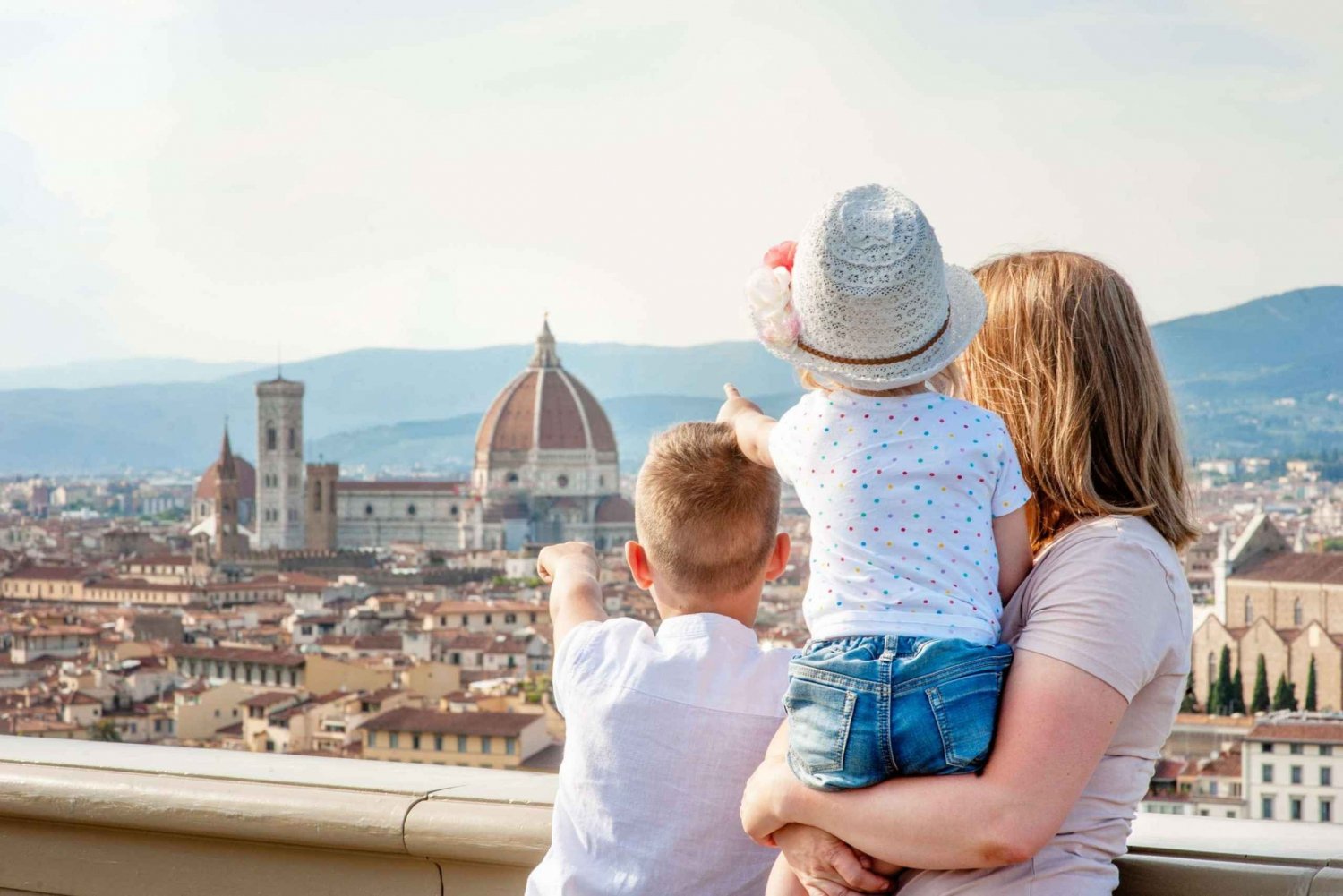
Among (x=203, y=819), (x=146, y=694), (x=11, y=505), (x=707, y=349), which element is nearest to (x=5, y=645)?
(x=146, y=694)

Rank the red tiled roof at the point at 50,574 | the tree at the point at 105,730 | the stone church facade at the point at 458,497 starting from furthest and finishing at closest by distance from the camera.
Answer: the stone church facade at the point at 458,497
the red tiled roof at the point at 50,574
the tree at the point at 105,730

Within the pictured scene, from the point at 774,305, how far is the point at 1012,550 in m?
0.18

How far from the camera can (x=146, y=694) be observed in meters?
19.1

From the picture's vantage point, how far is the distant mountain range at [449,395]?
32.4m

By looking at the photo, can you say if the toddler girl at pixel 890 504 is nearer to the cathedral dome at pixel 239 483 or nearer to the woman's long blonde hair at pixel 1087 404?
the woman's long blonde hair at pixel 1087 404

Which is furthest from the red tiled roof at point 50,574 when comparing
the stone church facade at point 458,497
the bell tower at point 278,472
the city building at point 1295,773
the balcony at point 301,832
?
the balcony at point 301,832

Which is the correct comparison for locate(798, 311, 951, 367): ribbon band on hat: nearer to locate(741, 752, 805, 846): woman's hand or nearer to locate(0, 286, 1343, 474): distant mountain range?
locate(741, 752, 805, 846): woman's hand

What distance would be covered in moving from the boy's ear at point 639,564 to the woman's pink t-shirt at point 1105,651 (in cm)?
22

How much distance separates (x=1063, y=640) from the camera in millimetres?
772

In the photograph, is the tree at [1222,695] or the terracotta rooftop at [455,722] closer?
the terracotta rooftop at [455,722]

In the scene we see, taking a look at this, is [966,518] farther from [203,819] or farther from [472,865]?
[203,819]

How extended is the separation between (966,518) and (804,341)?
12 cm

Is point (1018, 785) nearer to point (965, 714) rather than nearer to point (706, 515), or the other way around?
point (965, 714)

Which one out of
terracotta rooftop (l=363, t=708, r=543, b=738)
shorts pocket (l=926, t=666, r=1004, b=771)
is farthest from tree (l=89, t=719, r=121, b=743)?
shorts pocket (l=926, t=666, r=1004, b=771)
